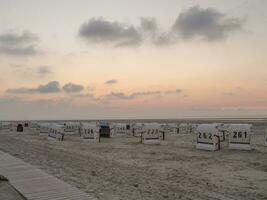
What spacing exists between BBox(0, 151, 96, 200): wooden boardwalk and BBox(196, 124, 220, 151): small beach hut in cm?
1347

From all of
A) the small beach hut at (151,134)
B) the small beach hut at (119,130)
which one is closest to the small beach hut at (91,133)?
the small beach hut at (151,134)

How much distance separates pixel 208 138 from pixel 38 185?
15.7 meters

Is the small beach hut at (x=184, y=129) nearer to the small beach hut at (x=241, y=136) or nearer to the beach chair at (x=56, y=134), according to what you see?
the beach chair at (x=56, y=134)

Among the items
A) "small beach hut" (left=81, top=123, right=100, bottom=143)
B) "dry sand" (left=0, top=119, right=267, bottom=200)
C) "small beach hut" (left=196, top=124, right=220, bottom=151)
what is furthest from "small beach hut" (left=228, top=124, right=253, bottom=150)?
"small beach hut" (left=81, top=123, right=100, bottom=143)

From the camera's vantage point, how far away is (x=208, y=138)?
2395 centimetres

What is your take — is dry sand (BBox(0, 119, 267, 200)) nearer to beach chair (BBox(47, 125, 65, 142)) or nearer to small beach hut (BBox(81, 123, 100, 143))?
small beach hut (BBox(81, 123, 100, 143))

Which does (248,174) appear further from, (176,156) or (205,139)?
(205,139)

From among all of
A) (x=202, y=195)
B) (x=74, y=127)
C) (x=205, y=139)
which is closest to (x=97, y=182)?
(x=202, y=195)

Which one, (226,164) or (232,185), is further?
(226,164)

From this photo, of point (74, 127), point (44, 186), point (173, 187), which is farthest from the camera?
point (74, 127)

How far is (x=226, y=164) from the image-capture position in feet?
58.0

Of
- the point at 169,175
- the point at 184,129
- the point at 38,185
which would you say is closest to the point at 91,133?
the point at 169,175

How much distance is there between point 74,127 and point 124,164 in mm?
31222

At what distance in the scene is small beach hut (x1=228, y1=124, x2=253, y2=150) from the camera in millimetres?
23812
